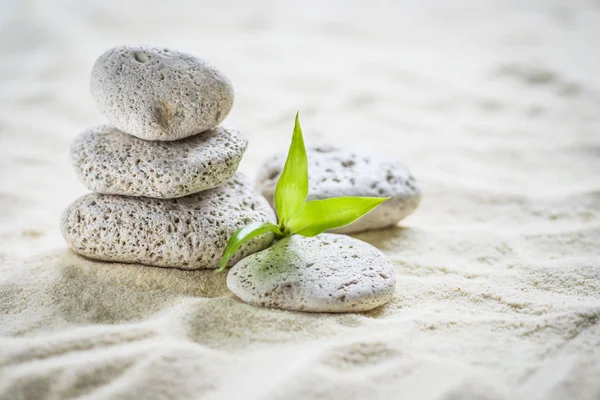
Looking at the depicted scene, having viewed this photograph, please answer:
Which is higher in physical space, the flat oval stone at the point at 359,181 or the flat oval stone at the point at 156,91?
the flat oval stone at the point at 156,91

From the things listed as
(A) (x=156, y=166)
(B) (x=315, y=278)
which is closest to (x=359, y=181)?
(B) (x=315, y=278)

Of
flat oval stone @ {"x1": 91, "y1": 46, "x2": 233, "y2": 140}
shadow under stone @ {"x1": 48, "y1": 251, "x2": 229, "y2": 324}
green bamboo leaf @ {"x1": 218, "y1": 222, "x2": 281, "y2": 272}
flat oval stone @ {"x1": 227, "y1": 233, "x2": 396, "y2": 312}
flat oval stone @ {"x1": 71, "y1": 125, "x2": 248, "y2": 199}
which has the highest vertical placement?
flat oval stone @ {"x1": 91, "y1": 46, "x2": 233, "y2": 140}

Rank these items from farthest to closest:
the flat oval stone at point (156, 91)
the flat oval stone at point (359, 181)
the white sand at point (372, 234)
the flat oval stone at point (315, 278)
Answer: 1. the flat oval stone at point (359, 181)
2. the flat oval stone at point (156, 91)
3. the flat oval stone at point (315, 278)
4. the white sand at point (372, 234)

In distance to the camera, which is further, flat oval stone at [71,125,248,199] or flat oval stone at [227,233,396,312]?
flat oval stone at [71,125,248,199]

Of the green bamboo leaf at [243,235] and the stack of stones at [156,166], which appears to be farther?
the stack of stones at [156,166]

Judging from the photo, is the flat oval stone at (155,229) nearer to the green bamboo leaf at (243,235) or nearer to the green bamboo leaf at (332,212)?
the green bamboo leaf at (243,235)

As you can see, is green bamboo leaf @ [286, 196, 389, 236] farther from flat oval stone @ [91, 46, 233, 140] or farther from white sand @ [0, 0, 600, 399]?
flat oval stone @ [91, 46, 233, 140]

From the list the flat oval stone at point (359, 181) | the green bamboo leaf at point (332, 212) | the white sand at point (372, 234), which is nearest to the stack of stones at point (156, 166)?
the white sand at point (372, 234)

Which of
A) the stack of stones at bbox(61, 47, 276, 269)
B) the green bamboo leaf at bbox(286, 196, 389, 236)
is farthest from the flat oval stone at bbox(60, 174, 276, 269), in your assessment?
the green bamboo leaf at bbox(286, 196, 389, 236)
